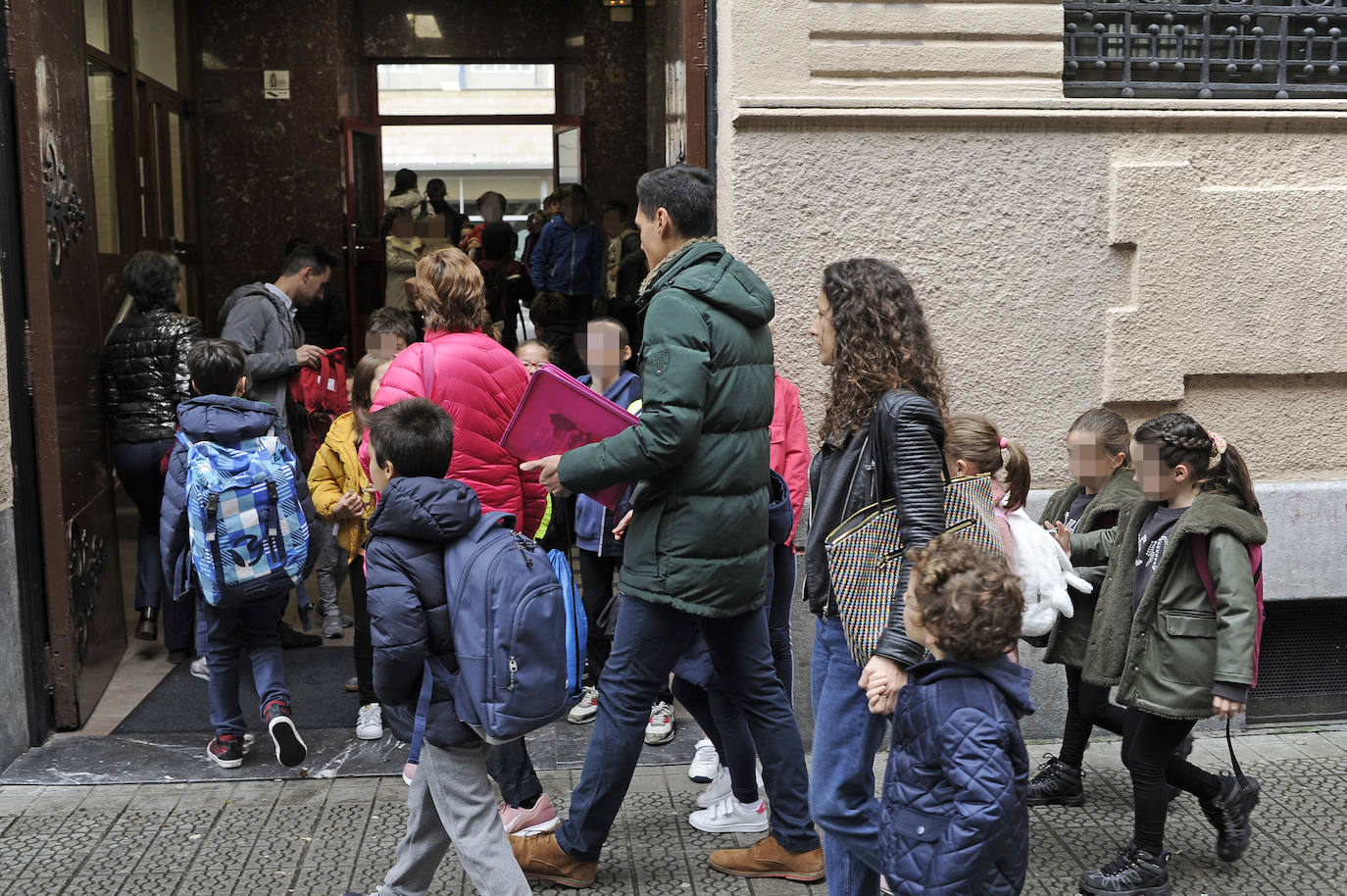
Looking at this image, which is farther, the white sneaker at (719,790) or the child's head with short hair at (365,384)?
the child's head with short hair at (365,384)

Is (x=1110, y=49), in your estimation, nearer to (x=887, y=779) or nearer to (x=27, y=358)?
(x=887, y=779)

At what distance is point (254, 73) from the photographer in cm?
1138

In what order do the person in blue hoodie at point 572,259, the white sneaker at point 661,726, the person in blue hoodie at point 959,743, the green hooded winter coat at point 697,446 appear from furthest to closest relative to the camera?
the person in blue hoodie at point 572,259 < the white sneaker at point 661,726 < the green hooded winter coat at point 697,446 < the person in blue hoodie at point 959,743

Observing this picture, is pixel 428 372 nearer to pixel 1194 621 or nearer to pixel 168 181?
pixel 1194 621

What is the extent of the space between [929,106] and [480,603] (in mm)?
2804

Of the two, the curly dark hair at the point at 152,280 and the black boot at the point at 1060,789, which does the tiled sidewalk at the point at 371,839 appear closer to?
the black boot at the point at 1060,789

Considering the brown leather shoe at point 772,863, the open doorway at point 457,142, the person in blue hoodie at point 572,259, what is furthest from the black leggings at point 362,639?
the open doorway at point 457,142

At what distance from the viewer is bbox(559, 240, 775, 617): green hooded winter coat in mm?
3303

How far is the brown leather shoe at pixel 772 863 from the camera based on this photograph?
3.80 meters

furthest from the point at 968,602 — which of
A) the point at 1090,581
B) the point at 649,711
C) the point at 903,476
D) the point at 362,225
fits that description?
the point at 362,225

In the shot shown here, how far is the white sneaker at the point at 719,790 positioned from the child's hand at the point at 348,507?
177 cm

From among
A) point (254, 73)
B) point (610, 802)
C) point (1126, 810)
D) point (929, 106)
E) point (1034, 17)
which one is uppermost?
point (254, 73)

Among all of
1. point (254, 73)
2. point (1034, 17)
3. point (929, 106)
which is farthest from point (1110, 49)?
point (254, 73)

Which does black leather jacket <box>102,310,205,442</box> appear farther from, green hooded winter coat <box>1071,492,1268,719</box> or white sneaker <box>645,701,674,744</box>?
green hooded winter coat <box>1071,492,1268,719</box>
